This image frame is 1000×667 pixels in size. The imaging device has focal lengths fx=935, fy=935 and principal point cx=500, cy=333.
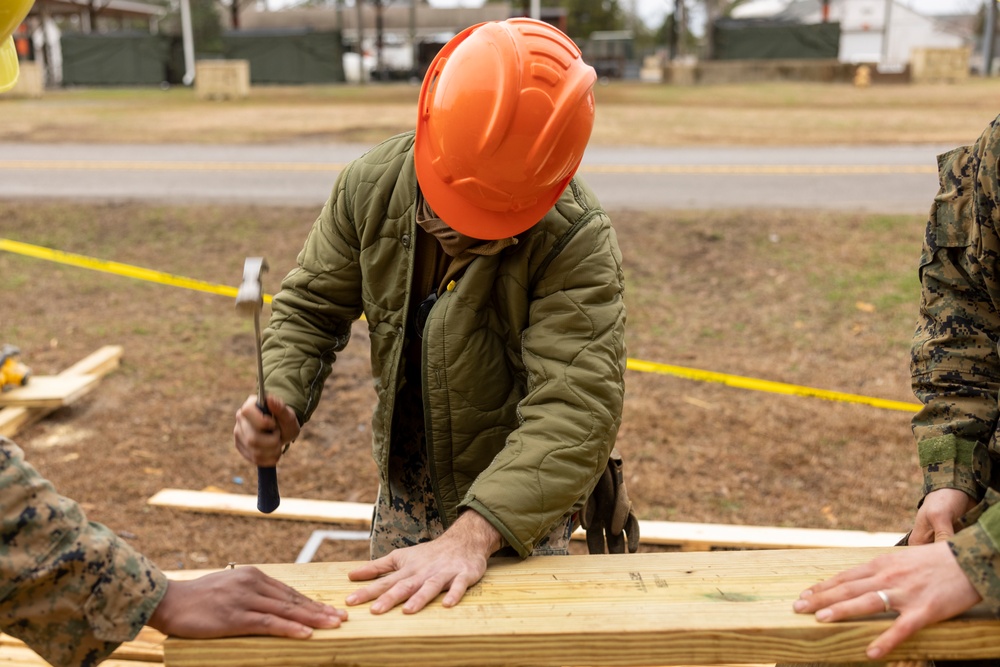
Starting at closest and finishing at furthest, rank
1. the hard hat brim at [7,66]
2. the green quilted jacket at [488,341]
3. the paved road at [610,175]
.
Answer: the green quilted jacket at [488,341] → the hard hat brim at [7,66] → the paved road at [610,175]

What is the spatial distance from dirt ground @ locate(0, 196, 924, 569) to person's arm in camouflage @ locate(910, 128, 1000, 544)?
2.41 m

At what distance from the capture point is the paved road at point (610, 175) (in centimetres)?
1032

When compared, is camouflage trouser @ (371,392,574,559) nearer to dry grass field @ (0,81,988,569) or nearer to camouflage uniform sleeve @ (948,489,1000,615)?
camouflage uniform sleeve @ (948,489,1000,615)

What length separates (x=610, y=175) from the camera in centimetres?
1183

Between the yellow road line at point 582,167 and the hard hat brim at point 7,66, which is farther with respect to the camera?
the yellow road line at point 582,167

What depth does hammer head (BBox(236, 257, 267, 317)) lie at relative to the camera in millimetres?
1849

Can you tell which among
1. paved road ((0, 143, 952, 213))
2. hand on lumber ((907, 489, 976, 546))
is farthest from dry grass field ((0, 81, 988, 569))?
hand on lumber ((907, 489, 976, 546))

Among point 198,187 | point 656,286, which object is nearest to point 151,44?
point 198,187

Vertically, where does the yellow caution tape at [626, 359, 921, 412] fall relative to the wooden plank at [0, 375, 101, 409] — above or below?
below

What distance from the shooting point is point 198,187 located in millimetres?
11180

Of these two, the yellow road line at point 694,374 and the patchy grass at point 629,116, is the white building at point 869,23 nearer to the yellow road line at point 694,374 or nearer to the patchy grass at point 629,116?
the patchy grass at point 629,116

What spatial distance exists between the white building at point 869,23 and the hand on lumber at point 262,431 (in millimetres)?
50863

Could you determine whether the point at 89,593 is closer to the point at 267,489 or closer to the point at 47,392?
the point at 267,489

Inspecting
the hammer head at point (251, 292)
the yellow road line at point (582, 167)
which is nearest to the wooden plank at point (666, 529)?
the hammer head at point (251, 292)
